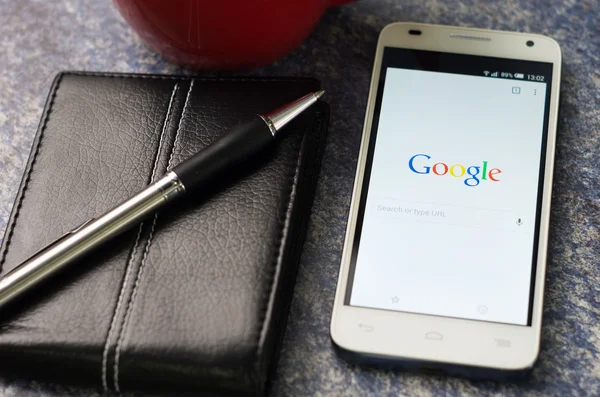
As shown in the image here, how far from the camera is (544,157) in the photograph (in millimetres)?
426

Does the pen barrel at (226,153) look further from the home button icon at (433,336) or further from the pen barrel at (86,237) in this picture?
the home button icon at (433,336)

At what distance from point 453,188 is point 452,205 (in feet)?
0.04

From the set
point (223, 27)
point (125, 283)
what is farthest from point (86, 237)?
point (223, 27)

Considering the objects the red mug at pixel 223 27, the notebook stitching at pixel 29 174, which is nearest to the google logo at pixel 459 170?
the red mug at pixel 223 27

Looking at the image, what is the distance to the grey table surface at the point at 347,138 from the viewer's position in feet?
1.25

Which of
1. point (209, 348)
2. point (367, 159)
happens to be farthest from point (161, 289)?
point (367, 159)

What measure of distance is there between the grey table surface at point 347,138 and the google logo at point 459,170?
0.15 feet

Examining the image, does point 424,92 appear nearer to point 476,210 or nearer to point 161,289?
point 476,210

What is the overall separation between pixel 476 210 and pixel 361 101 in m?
0.12

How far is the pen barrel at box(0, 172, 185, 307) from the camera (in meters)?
0.37

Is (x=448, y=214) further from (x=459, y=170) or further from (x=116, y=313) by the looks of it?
(x=116, y=313)

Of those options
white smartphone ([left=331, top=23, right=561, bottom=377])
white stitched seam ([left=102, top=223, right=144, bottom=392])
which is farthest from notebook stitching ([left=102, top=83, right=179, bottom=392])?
white smartphone ([left=331, top=23, right=561, bottom=377])

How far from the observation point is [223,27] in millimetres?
408

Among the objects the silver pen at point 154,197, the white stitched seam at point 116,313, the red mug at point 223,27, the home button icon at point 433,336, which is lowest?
the home button icon at point 433,336
